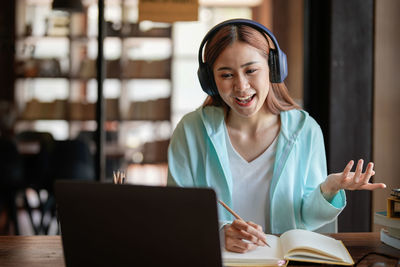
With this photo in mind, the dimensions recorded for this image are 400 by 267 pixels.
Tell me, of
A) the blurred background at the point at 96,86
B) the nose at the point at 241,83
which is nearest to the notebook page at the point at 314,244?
the nose at the point at 241,83

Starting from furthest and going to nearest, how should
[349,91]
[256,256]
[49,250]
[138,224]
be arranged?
1. [349,91]
2. [49,250]
3. [256,256]
4. [138,224]

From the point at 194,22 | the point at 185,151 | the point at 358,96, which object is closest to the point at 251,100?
the point at 185,151

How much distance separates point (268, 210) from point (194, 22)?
62.6 inches

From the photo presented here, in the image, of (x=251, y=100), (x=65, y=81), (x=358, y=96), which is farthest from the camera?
(x=65, y=81)

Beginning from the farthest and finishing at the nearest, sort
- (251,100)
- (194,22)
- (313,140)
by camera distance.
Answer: (194,22), (313,140), (251,100)

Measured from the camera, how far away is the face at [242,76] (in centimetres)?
156

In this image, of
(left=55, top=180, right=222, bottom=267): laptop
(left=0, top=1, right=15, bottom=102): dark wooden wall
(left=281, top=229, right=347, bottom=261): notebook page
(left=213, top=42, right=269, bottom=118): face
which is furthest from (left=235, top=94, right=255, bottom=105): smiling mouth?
(left=0, top=1, right=15, bottom=102): dark wooden wall

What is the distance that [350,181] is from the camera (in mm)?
1388

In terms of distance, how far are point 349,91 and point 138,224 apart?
2.00 metres

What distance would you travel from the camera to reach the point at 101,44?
9.73 ft

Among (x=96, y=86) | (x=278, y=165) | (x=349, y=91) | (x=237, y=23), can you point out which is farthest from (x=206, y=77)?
(x=96, y=86)

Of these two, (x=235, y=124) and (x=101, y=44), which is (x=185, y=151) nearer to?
(x=235, y=124)

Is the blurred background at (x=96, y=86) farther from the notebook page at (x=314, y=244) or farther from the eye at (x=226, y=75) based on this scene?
the notebook page at (x=314, y=244)

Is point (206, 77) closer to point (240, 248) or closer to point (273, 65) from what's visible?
point (273, 65)
